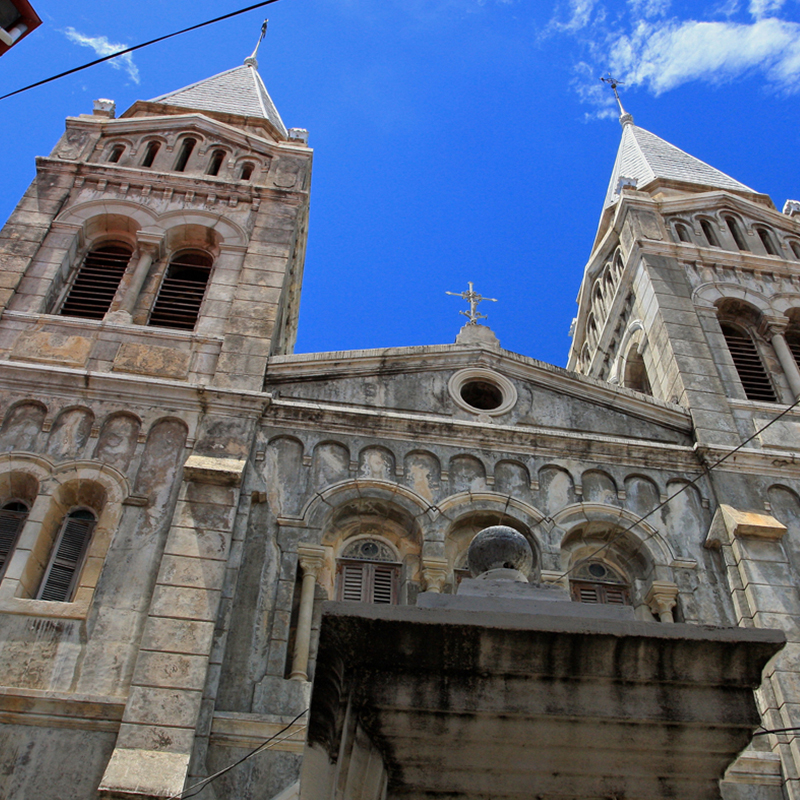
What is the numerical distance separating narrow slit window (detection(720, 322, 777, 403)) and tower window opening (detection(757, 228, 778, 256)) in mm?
3772

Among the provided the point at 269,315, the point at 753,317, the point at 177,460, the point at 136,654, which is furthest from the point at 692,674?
the point at 753,317

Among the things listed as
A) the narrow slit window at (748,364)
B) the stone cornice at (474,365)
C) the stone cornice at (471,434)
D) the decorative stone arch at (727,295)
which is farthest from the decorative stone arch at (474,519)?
the decorative stone arch at (727,295)

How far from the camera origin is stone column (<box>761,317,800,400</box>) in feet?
59.2

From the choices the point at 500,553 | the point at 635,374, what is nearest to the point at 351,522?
the point at 500,553

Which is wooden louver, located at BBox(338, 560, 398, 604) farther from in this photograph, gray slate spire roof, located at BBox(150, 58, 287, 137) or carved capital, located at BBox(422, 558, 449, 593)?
gray slate spire roof, located at BBox(150, 58, 287, 137)

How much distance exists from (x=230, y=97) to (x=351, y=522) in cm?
1698

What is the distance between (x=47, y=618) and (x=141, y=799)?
2941 millimetres

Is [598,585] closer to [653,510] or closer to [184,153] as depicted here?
[653,510]

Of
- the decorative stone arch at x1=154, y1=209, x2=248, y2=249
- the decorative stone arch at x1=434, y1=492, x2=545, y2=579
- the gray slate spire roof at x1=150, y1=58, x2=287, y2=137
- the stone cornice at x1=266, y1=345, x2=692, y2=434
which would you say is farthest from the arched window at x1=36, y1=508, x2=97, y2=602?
the gray slate spire roof at x1=150, y1=58, x2=287, y2=137

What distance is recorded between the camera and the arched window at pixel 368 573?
12.7m

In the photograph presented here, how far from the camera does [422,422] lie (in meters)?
14.4

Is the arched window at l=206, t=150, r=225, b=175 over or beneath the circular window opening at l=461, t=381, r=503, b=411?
over

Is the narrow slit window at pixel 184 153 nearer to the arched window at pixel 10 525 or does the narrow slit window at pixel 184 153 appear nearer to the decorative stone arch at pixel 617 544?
the arched window at pixel 10 525

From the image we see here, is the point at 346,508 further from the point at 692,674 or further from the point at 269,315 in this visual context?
the point at 692,674
